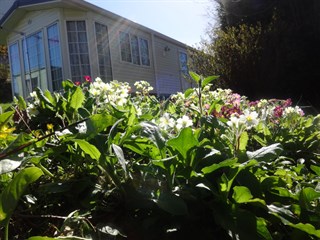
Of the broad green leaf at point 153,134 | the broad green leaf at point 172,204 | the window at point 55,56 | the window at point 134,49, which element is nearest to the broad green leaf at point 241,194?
the broad green leaf at point 172,204

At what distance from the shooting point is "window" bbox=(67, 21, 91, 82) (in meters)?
15.3

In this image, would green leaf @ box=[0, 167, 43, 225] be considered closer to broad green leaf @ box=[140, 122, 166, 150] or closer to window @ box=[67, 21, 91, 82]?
broad green leaf @ box=[140, 122, 166, 150]

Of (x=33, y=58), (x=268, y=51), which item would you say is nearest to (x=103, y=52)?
(x=33, y=58)

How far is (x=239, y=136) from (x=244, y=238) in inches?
19.4

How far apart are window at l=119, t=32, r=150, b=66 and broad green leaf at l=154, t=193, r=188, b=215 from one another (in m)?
16.8

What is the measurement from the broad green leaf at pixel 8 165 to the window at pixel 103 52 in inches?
597

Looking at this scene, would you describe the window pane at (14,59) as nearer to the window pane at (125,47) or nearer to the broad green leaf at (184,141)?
the window pane at (125,47)

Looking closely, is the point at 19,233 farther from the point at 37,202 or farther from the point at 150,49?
the point at 150,49

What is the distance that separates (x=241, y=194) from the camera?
1108 mm

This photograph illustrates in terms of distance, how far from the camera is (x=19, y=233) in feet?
3.66

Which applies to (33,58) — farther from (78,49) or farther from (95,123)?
(95,123)

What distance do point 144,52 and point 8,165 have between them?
1938 centimetres

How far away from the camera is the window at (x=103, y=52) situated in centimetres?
1608

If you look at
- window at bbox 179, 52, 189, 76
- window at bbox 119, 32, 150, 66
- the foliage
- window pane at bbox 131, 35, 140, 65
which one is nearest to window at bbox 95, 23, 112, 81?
window at bbox 119, 32, 150, 66
